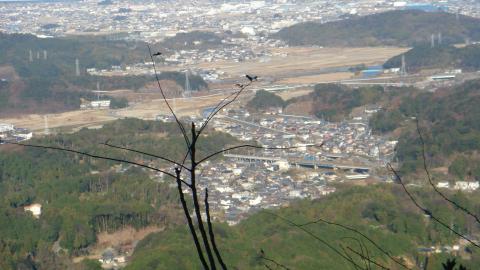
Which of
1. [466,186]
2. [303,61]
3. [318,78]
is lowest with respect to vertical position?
[466,186]

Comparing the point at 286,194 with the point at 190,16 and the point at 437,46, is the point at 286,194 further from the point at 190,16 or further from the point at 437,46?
the point at 190,16

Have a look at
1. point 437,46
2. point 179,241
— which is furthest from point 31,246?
point 437,46

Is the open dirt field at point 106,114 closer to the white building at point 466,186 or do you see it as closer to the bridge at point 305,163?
the bridge at point 305,163

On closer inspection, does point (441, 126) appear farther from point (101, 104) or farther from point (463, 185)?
point (101, 104)

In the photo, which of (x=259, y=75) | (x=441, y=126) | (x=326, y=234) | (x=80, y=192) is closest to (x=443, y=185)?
(x=326, y=234)

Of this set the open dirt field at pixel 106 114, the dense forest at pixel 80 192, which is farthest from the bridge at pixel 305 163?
the open dirt field at pixel 106 114

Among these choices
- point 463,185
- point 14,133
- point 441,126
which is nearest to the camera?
point 463,185
